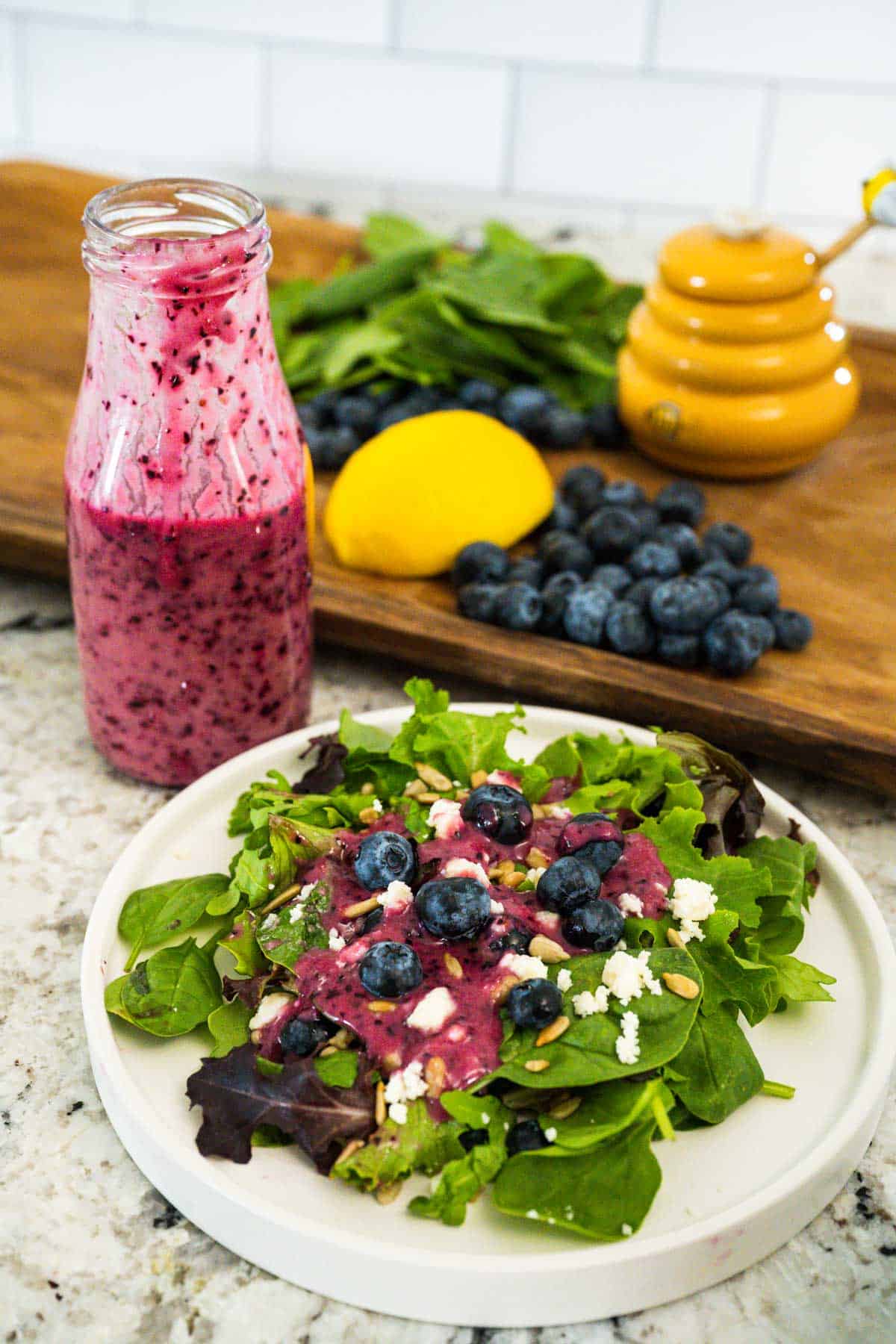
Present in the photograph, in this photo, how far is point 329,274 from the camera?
69.8 inches

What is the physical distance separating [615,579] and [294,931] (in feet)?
1.61

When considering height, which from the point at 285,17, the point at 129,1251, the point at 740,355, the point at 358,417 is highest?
the point at 285,17

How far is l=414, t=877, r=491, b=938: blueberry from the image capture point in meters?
0.75

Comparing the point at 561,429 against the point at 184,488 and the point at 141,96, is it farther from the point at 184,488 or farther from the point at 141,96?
the point at 141,96

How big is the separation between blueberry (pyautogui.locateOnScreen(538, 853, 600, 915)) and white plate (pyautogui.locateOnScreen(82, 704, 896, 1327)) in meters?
0.14

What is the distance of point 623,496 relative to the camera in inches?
50.6

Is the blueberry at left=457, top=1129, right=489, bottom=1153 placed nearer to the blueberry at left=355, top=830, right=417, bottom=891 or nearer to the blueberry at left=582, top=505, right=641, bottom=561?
the blueberry at left=355, top=830, right=417, bottom=891

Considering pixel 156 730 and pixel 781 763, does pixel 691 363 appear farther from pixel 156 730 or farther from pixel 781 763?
pixel 156 730

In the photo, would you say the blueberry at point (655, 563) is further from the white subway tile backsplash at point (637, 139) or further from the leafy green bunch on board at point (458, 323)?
the white subway tile backsplash at point (637, 139)

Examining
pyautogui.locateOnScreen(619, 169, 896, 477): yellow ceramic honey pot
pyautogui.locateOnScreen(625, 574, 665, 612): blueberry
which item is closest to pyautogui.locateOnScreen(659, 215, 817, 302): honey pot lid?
pyautogui.locateOnScreen(619, 169, 896, 477): yellow ceramic honey pot

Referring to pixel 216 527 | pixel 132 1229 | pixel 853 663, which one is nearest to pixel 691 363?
pixel 853 663

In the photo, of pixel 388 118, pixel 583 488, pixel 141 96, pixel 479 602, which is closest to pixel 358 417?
pixel 583 488

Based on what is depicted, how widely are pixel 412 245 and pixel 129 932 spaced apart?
1.03 meters

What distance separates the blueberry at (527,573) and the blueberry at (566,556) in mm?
11
